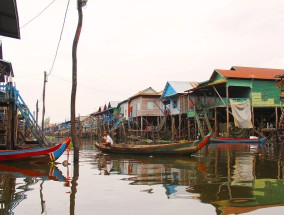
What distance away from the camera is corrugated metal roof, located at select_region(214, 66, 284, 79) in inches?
1099

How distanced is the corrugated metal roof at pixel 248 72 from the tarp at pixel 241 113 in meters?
2.51

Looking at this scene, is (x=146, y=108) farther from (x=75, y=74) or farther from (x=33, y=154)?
(x=33, y=154)

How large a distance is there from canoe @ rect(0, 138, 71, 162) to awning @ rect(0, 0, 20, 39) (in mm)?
4597

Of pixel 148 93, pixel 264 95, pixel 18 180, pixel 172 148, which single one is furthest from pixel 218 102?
pixel 18 180

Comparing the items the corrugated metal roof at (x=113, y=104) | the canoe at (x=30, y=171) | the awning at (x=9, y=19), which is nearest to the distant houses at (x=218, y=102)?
the corrugated metal roof at (x=113, y=104)

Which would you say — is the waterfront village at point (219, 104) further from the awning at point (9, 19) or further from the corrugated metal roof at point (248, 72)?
the awning at point (9, 19)

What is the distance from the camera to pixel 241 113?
26938 mm

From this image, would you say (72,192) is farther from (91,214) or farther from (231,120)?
(231,120)

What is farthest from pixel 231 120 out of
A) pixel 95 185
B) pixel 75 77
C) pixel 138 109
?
pixel 95 185

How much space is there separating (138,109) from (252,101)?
15.4 m

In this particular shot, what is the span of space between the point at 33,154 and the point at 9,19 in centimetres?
552

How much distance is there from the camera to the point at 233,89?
3100cm

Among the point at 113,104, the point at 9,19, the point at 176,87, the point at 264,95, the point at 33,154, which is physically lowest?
the point at 33,154

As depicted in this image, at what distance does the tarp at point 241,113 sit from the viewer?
26.8 meters
